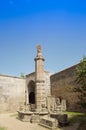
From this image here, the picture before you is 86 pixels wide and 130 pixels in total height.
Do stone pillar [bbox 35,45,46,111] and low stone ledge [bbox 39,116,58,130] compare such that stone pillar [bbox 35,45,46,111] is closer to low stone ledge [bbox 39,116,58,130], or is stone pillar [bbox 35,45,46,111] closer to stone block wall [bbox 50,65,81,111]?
low stone ledge [bbox 39,116,58,130]

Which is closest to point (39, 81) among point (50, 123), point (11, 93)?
point (50, 123)

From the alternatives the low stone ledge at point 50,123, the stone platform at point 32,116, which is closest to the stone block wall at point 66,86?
the stone platform at point 32,116

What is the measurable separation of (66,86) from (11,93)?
8.48m

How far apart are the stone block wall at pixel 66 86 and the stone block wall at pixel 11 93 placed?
491 centimetres

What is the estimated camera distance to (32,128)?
40.9ft

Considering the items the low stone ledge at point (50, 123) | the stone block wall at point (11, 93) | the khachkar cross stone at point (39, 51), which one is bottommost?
the low stone ledge at point (50, 123)

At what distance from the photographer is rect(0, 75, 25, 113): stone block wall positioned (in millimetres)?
25250

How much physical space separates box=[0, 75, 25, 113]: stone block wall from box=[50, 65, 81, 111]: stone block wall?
491 cm

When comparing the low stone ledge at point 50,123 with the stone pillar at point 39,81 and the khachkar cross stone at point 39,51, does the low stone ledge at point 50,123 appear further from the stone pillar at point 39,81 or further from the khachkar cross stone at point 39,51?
the khachkar cross stone at point 39,51

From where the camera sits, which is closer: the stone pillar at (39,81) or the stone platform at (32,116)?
the stone platform at (32,116)

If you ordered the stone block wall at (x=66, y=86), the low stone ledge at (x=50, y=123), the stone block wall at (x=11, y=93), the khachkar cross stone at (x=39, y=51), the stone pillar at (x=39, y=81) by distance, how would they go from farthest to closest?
the stone block wall at (x=11, y=93) < the stone block wall at (x=66, y=86) < the khachkar cross stone at (x=39, y=51) < the stone pillar at (x=39, y=81) < the low stone ledge at (x=50, y=123)

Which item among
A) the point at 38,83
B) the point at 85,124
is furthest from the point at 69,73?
the point at 85,124

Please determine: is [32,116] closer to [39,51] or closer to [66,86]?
[39,51]

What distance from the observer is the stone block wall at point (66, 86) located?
2106 cm
